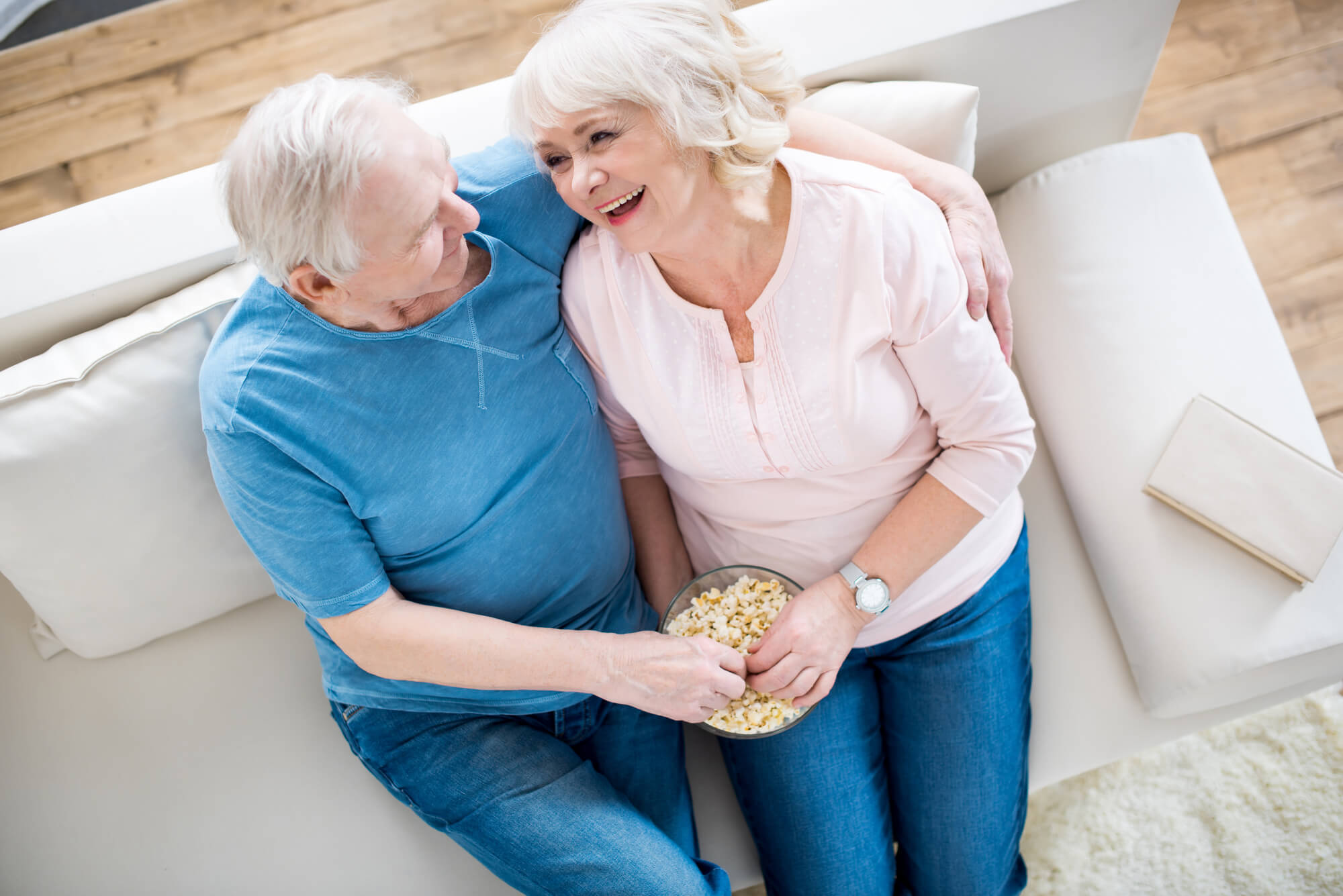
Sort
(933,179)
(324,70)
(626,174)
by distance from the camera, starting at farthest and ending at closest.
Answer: (324,70)
(933,179)
(626,174)

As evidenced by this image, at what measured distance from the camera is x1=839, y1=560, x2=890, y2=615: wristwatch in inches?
51.3

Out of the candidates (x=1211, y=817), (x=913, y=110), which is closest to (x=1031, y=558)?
(x=1211, y=817)

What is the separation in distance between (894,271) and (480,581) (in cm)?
74

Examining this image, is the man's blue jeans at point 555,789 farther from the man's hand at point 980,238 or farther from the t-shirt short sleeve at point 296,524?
the man's hand at point 980,238

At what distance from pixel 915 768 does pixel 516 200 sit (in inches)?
42.3

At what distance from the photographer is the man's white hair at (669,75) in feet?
3.30

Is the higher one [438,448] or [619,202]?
[619,202]

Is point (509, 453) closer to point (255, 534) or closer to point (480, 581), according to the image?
point (480, 581)

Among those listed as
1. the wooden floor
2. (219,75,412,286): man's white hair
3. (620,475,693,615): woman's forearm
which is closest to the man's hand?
(620,475,693,615): woman's forearm

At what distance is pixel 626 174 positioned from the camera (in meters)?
1.05

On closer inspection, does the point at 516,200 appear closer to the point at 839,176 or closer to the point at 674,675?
the point at 839,176

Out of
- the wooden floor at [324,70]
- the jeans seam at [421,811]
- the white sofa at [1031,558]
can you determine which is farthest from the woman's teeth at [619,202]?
the wooden floor at [324,70]

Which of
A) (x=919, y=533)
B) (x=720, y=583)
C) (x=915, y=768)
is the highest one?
(x=919, y=533)

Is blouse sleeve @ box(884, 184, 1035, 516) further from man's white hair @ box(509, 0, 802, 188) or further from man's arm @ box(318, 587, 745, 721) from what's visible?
man's arm @ box(318, 587, 745, 721)
